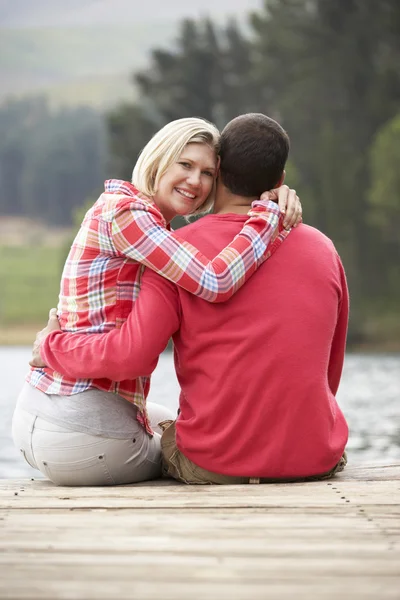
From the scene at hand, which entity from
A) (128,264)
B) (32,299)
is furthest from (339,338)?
(32,299)

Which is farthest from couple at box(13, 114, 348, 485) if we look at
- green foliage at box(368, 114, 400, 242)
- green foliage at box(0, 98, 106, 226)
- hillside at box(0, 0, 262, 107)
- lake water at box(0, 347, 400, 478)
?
hillside at box(0, 0, 262, 107)

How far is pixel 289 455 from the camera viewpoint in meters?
2.86

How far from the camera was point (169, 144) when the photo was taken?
9.76 feet

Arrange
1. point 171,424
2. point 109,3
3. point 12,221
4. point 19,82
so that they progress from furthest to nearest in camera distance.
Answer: point 109,3, point 19,82, point 12,221, point 171,424

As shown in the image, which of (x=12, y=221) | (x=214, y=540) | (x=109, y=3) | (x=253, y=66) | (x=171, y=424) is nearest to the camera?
(x=214, y=540)

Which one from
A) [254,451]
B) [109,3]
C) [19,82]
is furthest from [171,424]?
[109,3]

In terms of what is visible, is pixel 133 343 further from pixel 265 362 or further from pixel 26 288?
pixel 26 288

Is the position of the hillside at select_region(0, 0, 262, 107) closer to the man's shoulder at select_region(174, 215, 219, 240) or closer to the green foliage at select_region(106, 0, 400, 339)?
the green foliage at select_region(106, 0, 400, 339)

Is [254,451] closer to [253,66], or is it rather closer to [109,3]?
[253,66]

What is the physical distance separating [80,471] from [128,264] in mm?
626

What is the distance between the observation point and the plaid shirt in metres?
2.75

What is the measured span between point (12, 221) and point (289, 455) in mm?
74710

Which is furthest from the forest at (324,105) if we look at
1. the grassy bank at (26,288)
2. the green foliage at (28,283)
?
the green foliage at (28,283)

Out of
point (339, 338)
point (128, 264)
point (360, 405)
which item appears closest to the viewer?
point (128, 264)
